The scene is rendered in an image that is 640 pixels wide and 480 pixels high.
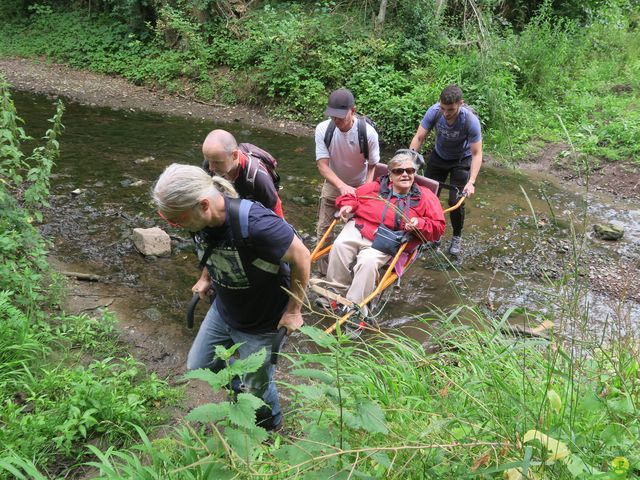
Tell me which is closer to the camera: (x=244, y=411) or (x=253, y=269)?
(x=244, y=411)

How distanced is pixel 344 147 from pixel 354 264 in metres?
1.20

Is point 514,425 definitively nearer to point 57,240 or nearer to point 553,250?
point 553,250

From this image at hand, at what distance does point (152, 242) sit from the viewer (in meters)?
5.81

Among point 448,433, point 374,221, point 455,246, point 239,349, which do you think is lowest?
point 455,246

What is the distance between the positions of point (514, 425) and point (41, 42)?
19.8 metres

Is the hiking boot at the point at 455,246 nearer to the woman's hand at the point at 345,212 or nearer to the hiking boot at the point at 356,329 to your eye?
the woman's hand at the point at 345,212

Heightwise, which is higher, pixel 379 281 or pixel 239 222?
pixel 239 222

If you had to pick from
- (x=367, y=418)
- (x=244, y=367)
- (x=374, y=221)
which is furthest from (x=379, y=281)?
(x=244, y=367)

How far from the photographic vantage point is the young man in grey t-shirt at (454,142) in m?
5.40

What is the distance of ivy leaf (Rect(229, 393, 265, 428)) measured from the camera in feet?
4.97

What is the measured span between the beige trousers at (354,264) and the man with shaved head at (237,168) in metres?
1.08

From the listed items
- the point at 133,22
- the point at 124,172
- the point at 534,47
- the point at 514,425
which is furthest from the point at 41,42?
the point at 514,425

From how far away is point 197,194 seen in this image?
2.36 metres

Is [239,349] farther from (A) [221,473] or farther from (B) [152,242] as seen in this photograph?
(B) [152,242]
